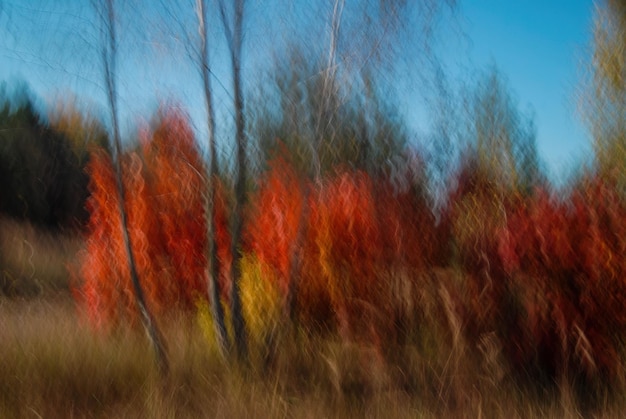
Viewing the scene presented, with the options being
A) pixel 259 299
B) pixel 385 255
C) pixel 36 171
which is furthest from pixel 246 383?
pixel 36 171

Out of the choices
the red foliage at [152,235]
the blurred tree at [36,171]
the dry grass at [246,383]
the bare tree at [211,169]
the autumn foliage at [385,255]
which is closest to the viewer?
the dry grass at [246,383]

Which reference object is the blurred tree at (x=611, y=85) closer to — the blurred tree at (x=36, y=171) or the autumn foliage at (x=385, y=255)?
the autumn foliage at (x=385, y=255)

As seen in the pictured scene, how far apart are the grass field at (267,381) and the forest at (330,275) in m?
0.02

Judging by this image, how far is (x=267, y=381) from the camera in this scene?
4602mm

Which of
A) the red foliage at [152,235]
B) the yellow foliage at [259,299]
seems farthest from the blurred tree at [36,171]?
the yellow foliage at [259,299]

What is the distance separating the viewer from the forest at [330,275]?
4555mm

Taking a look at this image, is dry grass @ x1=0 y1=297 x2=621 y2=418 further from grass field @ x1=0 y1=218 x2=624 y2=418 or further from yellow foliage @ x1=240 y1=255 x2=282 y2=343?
yellow foliage @ x1=240 y1=255 x2=282 y2=343

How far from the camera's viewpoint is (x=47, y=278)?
1163cm

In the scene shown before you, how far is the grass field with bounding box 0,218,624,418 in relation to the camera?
4.14 m

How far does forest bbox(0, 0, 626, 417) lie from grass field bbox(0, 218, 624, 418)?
0.02 meters

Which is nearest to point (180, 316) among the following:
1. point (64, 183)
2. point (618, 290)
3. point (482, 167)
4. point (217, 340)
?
point (217, 340)

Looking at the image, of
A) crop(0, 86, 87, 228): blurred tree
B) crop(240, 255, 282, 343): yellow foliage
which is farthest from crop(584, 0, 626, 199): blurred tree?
crop(0, 86, 87, 228): blurred tree

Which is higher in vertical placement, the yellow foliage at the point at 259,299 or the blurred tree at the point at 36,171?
the blurred tree at the point at 36,171

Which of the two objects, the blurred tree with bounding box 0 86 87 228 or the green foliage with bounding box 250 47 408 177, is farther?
the blurred tree with bounding box 0 86 87 228
